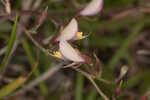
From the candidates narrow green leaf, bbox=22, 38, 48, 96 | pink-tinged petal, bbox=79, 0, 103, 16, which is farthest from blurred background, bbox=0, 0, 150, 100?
pink-tinged petal, bbox=79, 0, 103, 16

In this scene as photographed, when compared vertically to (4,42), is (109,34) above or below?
below

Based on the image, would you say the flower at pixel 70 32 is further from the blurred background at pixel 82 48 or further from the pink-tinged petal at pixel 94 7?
the blurred background at pixel 82 48

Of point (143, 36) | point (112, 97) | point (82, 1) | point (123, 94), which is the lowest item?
point (123, 94)

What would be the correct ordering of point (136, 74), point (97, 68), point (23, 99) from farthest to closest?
point (136, 74)
point (23, 99)
point (97, 68)

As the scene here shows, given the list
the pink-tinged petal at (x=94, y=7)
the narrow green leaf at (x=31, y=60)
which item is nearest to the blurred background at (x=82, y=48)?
the narrow green leaf at (x=31, y=60)

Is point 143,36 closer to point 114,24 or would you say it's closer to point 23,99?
point 114,24

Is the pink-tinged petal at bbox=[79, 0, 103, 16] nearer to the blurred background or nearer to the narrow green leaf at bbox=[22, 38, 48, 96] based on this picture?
the blurred background

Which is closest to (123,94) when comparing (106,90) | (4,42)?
Result: (106,90)
